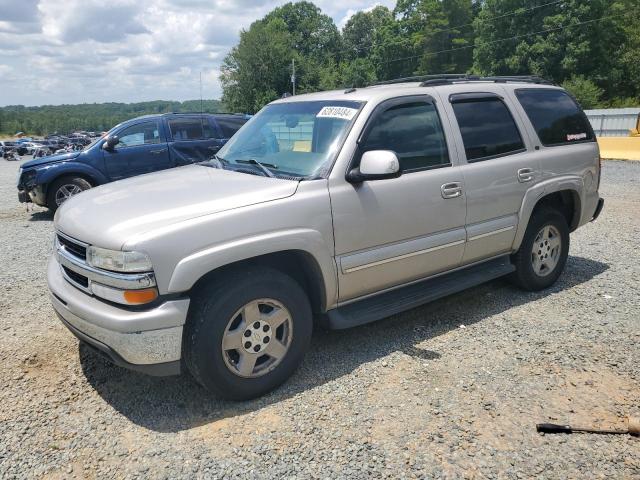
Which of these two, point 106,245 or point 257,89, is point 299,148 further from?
point 257,89

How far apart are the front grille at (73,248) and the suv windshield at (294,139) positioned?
4.32 feet

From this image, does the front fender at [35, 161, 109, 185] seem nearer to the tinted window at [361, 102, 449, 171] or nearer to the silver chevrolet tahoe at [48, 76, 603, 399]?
the silver chevrolet tahoe at [48, 76, 603, 399]

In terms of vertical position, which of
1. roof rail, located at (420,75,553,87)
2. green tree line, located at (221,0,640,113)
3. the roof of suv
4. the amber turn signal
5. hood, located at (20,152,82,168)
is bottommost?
the amber turn signal

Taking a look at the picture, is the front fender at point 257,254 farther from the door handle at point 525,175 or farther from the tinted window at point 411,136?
the door handle at point 525,175

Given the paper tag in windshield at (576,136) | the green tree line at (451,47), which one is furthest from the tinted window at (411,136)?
the green tree line at (451,47)

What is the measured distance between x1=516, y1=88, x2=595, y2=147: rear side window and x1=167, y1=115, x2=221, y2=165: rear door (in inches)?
265

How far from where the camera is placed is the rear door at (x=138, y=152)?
997 cm

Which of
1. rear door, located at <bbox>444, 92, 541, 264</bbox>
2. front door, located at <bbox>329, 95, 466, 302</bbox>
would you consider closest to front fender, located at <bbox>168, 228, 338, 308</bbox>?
front door, located at <bbox>329, 95, 466, 302</bbox>

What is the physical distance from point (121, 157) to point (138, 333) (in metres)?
7.89

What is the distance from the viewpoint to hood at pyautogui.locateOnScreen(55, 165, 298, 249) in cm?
301

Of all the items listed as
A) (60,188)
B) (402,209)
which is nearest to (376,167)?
(402,209)

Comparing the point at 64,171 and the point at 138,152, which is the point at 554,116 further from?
the point at 64,171

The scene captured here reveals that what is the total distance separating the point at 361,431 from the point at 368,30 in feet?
325

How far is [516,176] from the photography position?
4.59 metres
